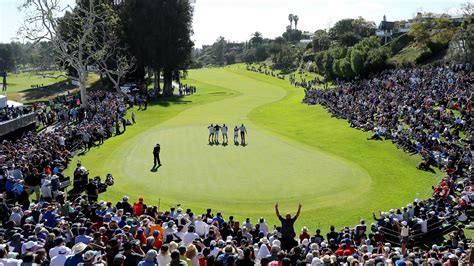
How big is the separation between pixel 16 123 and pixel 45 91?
52226 millimetres

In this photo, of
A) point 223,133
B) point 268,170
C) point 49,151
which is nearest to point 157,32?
point 223,133

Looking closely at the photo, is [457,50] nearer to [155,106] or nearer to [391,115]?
[391,115]

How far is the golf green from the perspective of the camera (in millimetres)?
24688

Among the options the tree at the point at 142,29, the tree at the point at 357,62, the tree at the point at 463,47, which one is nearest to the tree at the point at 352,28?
the tree at the point at 357,62

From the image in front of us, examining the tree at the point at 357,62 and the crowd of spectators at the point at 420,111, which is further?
the tree at the point at 357,62

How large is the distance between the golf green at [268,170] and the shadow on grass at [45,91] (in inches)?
1539

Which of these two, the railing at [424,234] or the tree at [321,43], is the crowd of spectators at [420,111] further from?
the tree at [321,43]

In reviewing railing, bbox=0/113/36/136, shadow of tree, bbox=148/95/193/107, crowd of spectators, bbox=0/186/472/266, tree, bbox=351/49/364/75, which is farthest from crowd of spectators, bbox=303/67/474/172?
railing, bbox=0/113/36/136

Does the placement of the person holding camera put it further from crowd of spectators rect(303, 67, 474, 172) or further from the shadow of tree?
the shadow of tree

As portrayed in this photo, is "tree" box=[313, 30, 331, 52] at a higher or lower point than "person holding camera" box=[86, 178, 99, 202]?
higher

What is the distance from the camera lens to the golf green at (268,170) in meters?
24.7

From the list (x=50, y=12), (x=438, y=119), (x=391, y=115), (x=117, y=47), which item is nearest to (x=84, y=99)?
(x=50, y=12)

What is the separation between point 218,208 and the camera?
78.2ft

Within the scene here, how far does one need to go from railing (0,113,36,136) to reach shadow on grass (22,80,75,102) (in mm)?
38386
